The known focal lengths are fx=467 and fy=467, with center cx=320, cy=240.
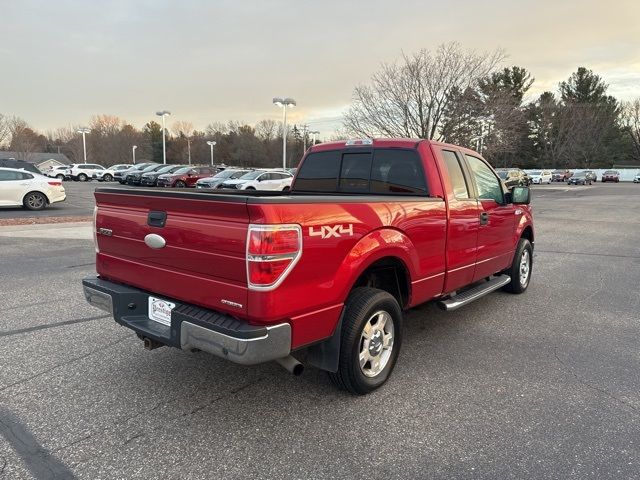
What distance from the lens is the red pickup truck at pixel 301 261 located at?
109 inches

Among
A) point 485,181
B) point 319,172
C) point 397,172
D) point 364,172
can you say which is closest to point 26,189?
point 319,172

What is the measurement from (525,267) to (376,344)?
3906 mm

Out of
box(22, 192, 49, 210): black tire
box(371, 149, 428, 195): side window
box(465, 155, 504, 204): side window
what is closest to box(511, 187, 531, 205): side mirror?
box(465, 155, 504, 204): side window

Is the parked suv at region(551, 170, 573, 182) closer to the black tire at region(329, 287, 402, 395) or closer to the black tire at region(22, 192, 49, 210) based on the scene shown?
the black tire at region(22, 192, 49, 210)

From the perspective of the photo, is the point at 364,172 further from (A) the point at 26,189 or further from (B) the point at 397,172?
(A) the point at 26,189

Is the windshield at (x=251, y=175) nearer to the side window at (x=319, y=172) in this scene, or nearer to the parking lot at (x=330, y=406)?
the parking lot at (x=330, y=406)

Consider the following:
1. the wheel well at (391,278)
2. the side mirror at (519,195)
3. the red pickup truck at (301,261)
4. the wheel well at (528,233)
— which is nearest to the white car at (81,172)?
the wheel well at (528,233)

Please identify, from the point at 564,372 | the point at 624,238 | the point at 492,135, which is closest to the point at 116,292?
the point at 564,372

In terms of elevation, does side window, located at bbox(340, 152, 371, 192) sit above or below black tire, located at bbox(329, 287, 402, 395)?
above

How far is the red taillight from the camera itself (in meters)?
2.68

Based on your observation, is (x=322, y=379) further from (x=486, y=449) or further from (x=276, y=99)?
(x=276, y=99)

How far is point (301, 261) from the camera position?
9.32ft

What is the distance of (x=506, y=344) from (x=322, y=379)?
80.3 inches

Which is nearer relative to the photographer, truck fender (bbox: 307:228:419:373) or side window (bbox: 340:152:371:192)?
truck fender (bbox: 307:228:419:373)
